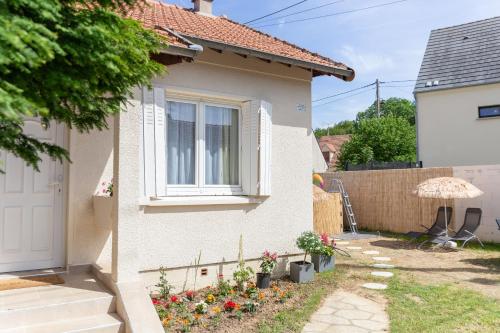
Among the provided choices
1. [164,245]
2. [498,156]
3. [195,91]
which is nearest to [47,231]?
[164,245]

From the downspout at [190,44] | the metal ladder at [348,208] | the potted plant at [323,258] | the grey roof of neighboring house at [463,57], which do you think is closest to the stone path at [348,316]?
the potted plant at [323,258]

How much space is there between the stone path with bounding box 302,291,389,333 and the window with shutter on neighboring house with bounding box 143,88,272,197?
2.40m

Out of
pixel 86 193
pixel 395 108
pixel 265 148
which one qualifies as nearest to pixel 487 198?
pixel 265 148

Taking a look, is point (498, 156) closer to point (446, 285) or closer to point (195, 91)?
point (446, 285)

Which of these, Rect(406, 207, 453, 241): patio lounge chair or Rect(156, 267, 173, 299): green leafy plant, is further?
Rect(406, 207, 453, 241): patio lounge chair

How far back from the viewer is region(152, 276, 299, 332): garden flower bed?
19.2ft

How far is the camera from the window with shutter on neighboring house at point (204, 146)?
22.5 ft

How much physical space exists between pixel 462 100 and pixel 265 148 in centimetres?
1527

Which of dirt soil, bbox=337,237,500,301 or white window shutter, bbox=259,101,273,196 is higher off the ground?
white window shutter, bbox=259,101,273,196

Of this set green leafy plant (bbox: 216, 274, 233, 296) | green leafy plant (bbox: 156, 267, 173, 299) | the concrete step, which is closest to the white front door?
the concrete step

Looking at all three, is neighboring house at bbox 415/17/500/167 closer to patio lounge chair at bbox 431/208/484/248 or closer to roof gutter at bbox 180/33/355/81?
patio lounge chair at bbox 431/208/484/248

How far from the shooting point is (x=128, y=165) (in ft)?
19.0

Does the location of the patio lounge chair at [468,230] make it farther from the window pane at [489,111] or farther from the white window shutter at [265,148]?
the window pane at [489,111]

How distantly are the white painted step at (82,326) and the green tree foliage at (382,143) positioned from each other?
27165 millimetres
